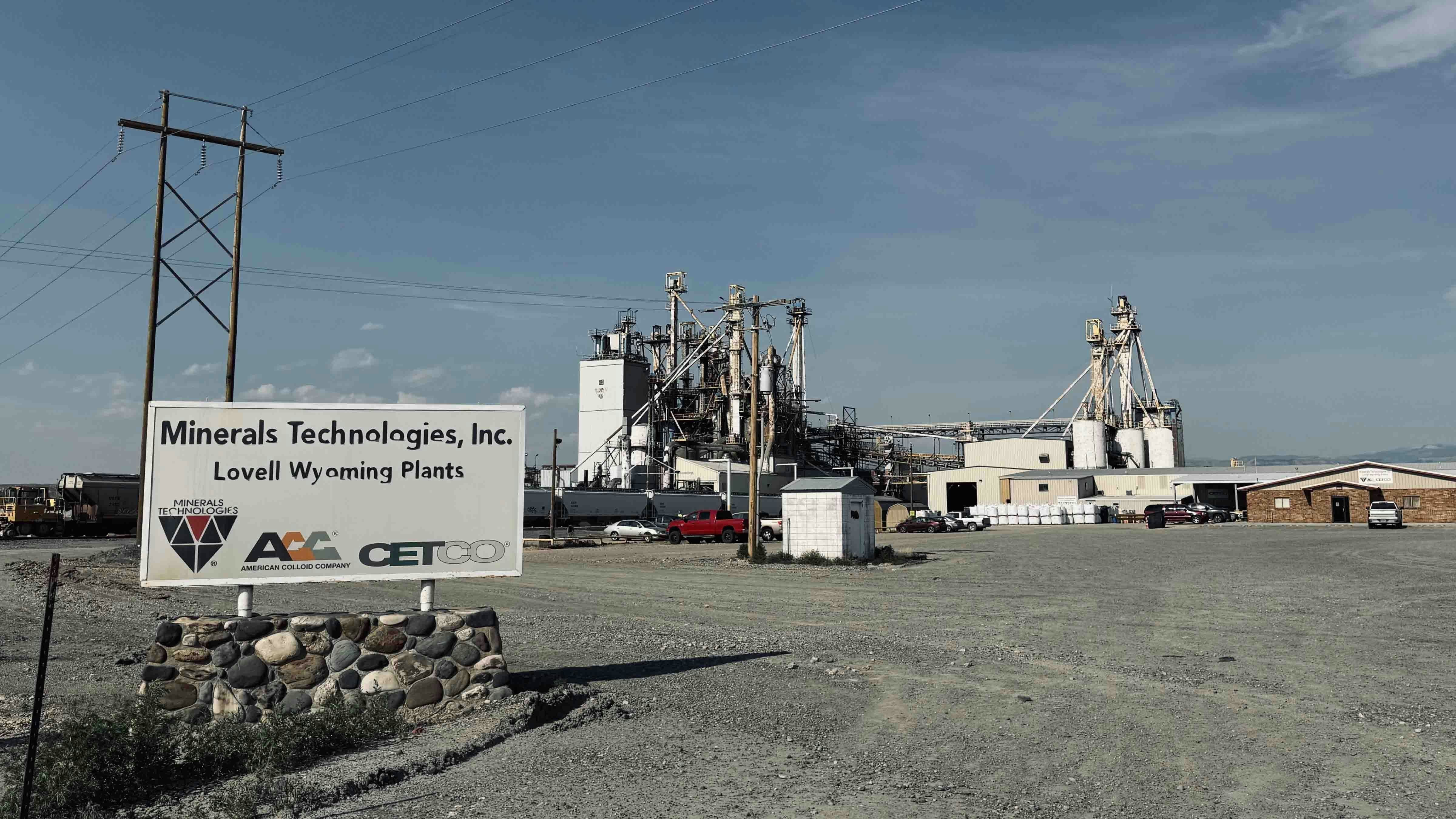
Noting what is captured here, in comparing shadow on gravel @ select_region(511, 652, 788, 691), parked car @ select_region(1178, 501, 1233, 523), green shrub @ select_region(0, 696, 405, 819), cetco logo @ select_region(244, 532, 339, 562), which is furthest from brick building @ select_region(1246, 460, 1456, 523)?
green shrub @ select_region(0, 696, 405, 819)

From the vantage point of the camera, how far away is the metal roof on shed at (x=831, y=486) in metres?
34.4

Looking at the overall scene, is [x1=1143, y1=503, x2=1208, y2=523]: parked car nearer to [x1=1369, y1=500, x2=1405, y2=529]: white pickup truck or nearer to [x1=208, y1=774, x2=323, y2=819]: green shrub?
[x1=1369, y1=500, x2=1405, y2=529]: white pickup truck

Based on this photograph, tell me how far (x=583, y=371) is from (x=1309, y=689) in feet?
272

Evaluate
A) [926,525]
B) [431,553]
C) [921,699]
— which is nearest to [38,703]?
[431,553]

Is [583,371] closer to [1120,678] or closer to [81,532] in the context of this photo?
[81,532]

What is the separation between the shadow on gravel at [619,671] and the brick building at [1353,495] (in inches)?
2457

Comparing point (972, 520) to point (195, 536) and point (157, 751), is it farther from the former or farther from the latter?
point (157, 751)

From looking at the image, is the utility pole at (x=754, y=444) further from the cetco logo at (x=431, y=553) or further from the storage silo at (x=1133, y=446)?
the storage silo at (x=1133, y=446)

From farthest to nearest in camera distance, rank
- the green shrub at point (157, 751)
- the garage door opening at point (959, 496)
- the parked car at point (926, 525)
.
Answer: the garage door opening at point (959, 496)
the parked car at point (926, 525)
the green shrub at point (157, 751)

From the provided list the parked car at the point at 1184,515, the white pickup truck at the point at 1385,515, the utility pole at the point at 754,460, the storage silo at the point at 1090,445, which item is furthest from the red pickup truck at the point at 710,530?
the storage silo at the point at 1090,445

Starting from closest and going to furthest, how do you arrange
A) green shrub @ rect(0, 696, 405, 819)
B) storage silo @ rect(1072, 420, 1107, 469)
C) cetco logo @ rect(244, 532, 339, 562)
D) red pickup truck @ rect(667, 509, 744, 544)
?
green shrub @ rect(0, 696, 405, 819)
cetco logo @ rect(244, 532, 339, 562)
red pickup truck @ rect(667, 509, 744, 544)
storage silo @ rect(1072, 420, 1107, 469)

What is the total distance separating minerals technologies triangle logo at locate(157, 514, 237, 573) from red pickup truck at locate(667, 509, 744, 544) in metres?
43.2

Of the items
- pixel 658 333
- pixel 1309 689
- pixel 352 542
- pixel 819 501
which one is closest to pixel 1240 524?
pixel 819 501

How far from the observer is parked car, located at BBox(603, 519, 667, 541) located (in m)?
55.7
